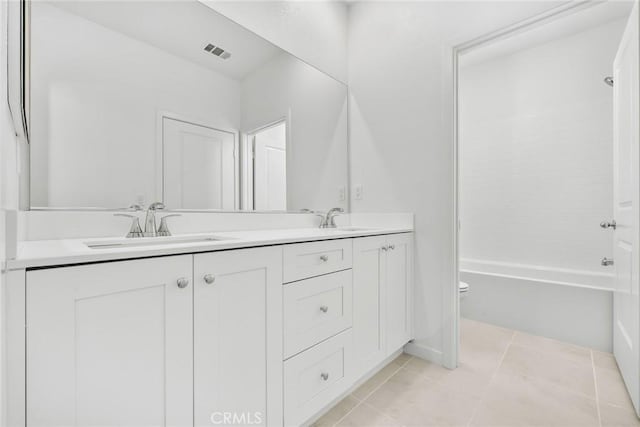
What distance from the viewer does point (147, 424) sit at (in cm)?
80

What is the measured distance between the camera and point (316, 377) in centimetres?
128

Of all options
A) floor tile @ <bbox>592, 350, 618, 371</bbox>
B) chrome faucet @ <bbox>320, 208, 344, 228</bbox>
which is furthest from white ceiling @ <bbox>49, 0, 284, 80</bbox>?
floor tile @ <bbox>592, 350, 618, 371</bbox>

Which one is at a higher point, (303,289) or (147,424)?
(303,289)

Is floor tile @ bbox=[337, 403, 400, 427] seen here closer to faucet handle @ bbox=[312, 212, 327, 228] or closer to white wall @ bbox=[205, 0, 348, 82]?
faucet handle @ bbox=[312, 212, 327, 228]

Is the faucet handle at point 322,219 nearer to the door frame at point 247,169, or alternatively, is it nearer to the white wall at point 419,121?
the white wall at point 419,121

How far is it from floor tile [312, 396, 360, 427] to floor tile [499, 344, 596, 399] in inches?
35.5

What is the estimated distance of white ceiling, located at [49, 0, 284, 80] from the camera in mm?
1256

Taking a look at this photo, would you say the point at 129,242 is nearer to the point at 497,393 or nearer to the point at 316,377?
the point at 316,377

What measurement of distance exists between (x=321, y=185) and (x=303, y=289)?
41.8 inches

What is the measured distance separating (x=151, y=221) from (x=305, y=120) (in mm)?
1187

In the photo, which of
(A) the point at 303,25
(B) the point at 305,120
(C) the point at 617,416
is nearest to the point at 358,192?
(B) the point at 305,120

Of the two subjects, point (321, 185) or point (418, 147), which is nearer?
point (418, 147)

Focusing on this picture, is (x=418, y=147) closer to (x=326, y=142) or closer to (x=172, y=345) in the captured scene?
(x=326, y=142)

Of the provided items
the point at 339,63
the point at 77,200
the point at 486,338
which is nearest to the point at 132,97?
the point at 77,200
